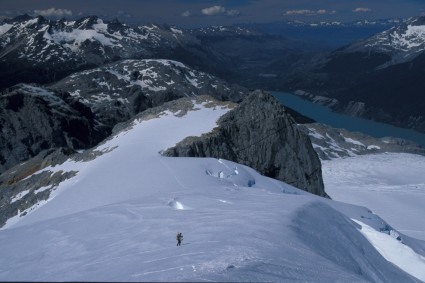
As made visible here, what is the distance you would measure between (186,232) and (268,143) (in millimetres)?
22268

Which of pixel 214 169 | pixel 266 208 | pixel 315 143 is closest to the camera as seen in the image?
pixel 266 208

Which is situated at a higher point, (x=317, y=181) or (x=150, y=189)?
(x=150, y=189)

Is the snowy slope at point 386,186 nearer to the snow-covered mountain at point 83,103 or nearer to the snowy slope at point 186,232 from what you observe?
the snowy slope at point 186,232

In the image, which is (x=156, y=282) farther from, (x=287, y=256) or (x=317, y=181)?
(x=317, y=181)

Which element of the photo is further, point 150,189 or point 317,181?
point 317,181

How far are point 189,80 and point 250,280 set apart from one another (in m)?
190

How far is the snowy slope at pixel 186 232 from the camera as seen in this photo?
977cm

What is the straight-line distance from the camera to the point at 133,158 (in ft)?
88.6

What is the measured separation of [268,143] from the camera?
114ft

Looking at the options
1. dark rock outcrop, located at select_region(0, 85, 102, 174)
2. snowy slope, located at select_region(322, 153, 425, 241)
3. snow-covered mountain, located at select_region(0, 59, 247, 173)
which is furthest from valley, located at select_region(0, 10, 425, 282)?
snow-covered mountain, located at select_region(0, 59, 247, 173)

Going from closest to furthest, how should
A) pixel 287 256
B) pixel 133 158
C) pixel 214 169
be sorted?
1. pixel 287 256
2. pixel 214 169
3. pixel 133 158

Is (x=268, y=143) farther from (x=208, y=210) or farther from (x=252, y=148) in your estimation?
(x=208, y=210)

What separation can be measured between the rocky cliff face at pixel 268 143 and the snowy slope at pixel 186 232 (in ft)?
23.3

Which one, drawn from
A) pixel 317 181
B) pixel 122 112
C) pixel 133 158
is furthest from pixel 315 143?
pixel 133 158
